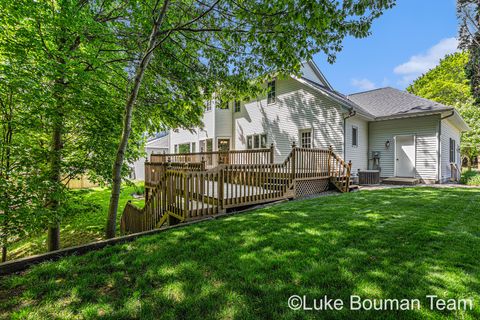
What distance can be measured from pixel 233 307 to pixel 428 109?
45.4ft

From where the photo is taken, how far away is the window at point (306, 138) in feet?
41.2

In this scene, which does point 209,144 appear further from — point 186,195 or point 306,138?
point 186,195

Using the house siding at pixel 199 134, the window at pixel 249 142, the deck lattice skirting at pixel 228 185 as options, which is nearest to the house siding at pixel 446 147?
the deck lattice skirting at pixel 228 185

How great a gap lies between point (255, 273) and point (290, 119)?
38.2ft

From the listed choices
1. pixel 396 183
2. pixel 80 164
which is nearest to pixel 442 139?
pixel 396 183

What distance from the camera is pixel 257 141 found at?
15.1 meters

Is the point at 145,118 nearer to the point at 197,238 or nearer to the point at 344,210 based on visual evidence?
the point at 197,238

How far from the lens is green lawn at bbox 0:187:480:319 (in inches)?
83.5

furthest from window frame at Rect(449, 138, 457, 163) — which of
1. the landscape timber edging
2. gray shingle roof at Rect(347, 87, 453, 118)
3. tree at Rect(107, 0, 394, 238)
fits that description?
the landscape timber edging

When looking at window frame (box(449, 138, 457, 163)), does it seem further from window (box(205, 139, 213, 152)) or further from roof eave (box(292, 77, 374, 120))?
window (box(205, 139, 213, 152))

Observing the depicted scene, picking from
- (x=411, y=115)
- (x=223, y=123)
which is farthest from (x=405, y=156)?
(x=223, y=123)

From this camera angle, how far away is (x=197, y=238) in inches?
151

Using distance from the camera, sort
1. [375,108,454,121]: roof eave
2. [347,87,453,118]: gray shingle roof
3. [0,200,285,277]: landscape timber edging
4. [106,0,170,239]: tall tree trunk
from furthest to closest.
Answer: [347,87,453,118]: gray shingle roof, [375,108,454,121]: roof eave, [106,0,170,239]: tall tree trunk, [0,200,285,277]: landscape timber edging

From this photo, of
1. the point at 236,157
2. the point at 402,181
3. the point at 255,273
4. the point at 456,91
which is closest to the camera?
the point at 255,273
